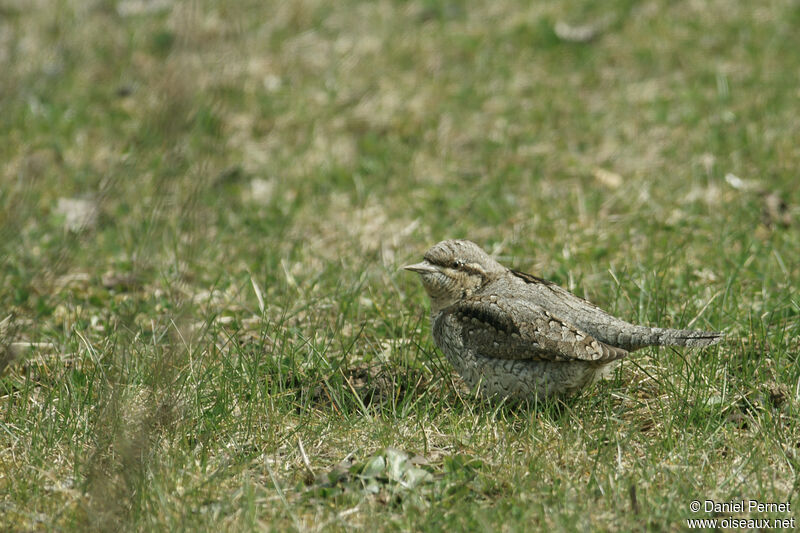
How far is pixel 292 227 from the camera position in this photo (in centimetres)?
648

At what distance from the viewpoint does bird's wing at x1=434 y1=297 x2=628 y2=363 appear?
13.0 ft

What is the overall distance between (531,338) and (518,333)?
0.07m

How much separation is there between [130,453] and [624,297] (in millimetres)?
3096

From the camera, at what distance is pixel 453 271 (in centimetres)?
463

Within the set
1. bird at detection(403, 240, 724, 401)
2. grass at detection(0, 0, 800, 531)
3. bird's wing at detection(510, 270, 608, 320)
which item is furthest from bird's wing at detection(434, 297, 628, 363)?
grass at detection(0, 0, 800, 531)

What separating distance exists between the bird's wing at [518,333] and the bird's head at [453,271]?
20 centimetres

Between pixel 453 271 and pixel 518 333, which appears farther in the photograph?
pixel 453 271

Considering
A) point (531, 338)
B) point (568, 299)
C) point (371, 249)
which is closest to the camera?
point (531, 338)

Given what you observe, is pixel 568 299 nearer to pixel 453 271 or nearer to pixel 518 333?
pixel 518 333

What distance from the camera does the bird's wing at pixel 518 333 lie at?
398 centimetres

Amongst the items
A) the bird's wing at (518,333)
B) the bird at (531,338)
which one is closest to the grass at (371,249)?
the bird at (531,338)

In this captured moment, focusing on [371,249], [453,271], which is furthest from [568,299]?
[371,249]

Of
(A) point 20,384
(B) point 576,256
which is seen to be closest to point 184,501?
(A) point 20,384

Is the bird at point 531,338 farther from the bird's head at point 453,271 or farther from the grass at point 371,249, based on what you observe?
the grass at point 371,249
